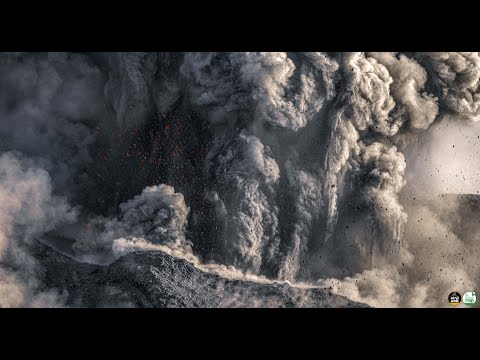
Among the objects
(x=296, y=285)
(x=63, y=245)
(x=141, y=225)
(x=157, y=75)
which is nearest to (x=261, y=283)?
(x=296, y=285)

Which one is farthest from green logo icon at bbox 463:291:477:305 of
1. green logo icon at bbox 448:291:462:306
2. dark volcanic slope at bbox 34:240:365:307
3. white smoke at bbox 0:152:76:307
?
white smoke at bbox 0:152:76:307

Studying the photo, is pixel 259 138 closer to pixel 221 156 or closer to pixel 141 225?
pixel 221 156

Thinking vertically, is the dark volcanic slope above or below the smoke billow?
below

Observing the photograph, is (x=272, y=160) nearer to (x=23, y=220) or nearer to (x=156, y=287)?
(x=156, y=287)

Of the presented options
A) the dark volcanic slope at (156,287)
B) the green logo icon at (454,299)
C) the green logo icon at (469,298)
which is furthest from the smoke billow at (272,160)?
the dark volcanic slope at (156,287)

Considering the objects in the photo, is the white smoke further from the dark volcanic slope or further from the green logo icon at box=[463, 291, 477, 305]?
the green logo icon at box=[463, 291, 477, 305]

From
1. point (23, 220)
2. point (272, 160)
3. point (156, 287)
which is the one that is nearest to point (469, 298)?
point (272, 160)

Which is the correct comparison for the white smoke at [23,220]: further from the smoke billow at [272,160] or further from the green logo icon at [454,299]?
the green logo icon at [454,299]
